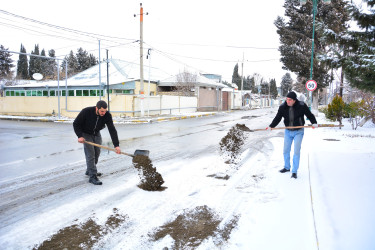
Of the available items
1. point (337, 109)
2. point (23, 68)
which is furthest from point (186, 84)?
point (23, 68)

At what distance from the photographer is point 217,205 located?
14.1 ft

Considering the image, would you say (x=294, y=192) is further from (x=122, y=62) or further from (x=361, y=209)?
(x=122, y=62)

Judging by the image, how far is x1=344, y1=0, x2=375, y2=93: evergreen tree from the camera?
6.30m

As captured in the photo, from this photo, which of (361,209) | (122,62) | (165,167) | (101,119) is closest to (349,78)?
(361,209)

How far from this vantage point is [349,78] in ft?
22.7

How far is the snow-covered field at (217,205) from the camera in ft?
10.6

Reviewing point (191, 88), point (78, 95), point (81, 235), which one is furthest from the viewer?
point (191, 88)

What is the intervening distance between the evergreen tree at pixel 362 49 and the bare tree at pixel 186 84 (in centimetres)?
3033

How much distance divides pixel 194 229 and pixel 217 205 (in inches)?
33.8

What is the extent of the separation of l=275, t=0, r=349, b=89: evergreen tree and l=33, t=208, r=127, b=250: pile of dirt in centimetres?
2485

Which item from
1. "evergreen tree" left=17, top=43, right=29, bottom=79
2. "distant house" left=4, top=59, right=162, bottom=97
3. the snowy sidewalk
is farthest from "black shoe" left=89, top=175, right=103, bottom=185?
"evergreen tree" left=17, top=43, right=29, bottom=79

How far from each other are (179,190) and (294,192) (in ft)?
6.40

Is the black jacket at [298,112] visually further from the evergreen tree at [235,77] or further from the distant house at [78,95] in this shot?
the evergreen tree at [235,77]

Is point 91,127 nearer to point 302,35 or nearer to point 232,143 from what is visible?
point 232,143
